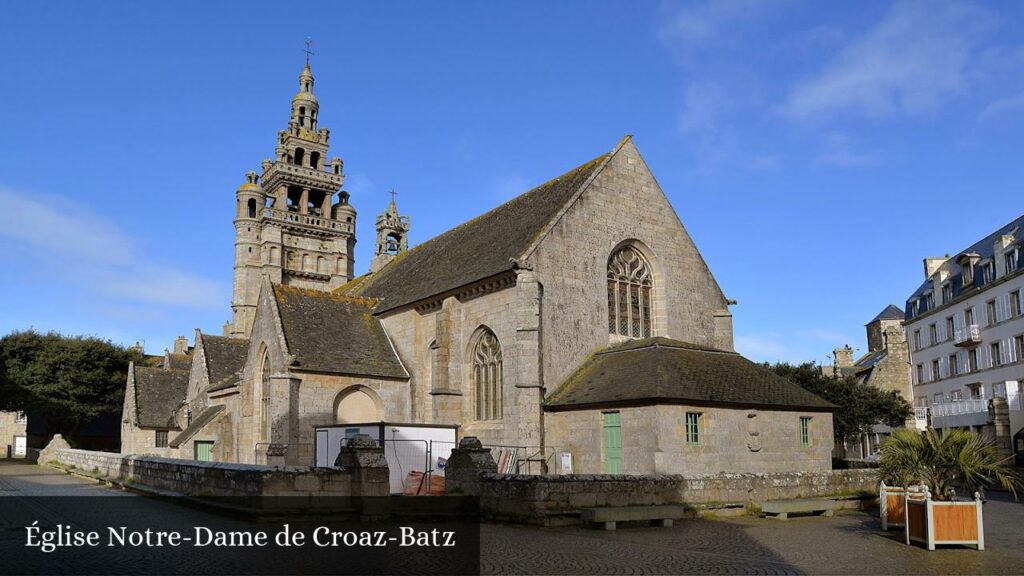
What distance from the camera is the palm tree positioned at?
47.9 ft

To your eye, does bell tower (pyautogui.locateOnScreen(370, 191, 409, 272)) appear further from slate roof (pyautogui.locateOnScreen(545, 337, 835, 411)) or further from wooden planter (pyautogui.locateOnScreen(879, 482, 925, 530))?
wooden planter (pyautogui.locateOnScreen(879, 482, 925, 530))

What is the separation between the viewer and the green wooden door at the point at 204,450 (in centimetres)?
3403

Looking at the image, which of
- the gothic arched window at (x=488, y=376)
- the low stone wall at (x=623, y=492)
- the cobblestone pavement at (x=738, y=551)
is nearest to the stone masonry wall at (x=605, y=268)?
the gothic arched window at (x=488, y=376)

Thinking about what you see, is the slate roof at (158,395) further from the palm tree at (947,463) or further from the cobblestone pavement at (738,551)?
the palm tree at (947,463)

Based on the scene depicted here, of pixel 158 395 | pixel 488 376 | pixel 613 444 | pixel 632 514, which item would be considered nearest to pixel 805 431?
pixel 613 444

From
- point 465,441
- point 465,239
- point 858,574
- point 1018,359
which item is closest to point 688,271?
point 465,239

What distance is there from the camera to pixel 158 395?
4603 centimetres

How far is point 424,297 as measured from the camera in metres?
30.2

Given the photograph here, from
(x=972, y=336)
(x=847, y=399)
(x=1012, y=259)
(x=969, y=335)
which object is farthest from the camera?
(x=969, y=335)

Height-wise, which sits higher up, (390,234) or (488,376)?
(390,234)

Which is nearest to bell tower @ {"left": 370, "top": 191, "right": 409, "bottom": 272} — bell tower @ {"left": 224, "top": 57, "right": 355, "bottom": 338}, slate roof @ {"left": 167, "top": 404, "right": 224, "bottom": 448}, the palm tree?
bell tower @ {"left": 224, "top": 57, "right": 355, "bottom": 338}

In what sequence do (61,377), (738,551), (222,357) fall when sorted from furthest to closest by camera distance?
(61,377) → (222,357) → (738,551)

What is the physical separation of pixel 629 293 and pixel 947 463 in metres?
14.7

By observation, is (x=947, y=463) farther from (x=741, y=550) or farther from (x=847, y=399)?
(x=847, y=399)
